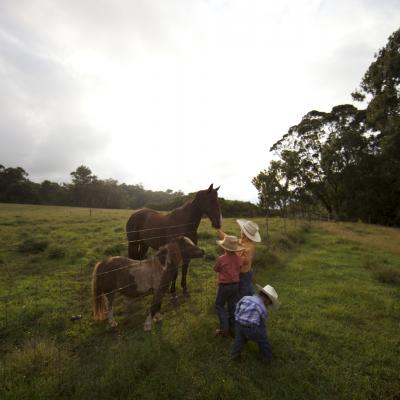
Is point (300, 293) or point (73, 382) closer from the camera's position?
point (73, 382)

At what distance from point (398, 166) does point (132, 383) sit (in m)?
30.1

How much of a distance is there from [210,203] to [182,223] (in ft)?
2.75

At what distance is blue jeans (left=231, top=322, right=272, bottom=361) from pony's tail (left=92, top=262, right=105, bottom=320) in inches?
101

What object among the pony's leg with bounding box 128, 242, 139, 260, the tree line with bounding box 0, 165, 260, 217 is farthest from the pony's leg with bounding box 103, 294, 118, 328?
the tree line with bounding box 0, 165, 260, 217

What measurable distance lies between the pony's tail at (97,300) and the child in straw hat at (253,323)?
101 inches

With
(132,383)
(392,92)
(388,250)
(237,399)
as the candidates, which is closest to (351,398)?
(237,399)

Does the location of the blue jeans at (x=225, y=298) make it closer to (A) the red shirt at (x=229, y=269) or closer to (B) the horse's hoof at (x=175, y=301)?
(A) the red shirt at (x=229, y=269)

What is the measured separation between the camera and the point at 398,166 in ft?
83.1

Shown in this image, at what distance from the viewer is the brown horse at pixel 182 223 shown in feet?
20.6

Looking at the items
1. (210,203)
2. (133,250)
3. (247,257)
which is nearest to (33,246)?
(133,250)

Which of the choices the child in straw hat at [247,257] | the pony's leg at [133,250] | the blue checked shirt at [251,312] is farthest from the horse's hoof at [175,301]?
the blue checked shirt at [251,312]

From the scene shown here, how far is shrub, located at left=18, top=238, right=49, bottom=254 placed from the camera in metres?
11.3

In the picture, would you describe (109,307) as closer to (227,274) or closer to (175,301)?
(175,301)

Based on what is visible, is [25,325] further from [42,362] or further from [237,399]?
[237,399]
